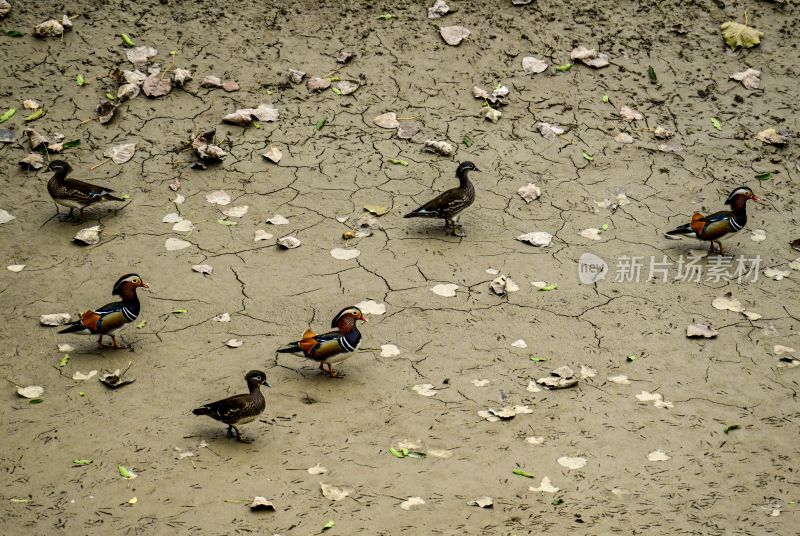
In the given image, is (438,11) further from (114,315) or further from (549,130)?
(114,315)

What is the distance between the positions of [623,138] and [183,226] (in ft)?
17.1

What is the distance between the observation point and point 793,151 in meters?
10.2

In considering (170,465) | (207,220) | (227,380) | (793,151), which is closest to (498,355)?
(227,380)

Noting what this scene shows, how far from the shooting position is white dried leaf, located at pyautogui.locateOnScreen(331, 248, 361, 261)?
27.9ft

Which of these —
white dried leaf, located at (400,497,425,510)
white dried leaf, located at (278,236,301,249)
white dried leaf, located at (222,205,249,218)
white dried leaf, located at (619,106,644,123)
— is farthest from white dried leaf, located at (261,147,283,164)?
white dried leaf, located at (400,497,425,510)

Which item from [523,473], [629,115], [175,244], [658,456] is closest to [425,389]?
[523,473]

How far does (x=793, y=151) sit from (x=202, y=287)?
23.1ft

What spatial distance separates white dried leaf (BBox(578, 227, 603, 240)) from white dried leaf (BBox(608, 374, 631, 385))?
7.17 ft

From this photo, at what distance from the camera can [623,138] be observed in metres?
10.3

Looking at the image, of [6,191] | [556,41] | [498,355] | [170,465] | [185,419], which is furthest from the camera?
[556,41]

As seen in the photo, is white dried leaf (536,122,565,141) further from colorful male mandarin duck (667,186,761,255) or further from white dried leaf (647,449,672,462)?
white dried leaf (647,449,672,462)

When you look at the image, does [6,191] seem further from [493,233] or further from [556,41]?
[556,41]

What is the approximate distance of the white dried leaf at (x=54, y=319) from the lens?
749 centimetres

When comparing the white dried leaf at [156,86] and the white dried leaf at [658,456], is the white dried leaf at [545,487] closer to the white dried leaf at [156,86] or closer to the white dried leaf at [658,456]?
the white dried leaf at [658,456]
